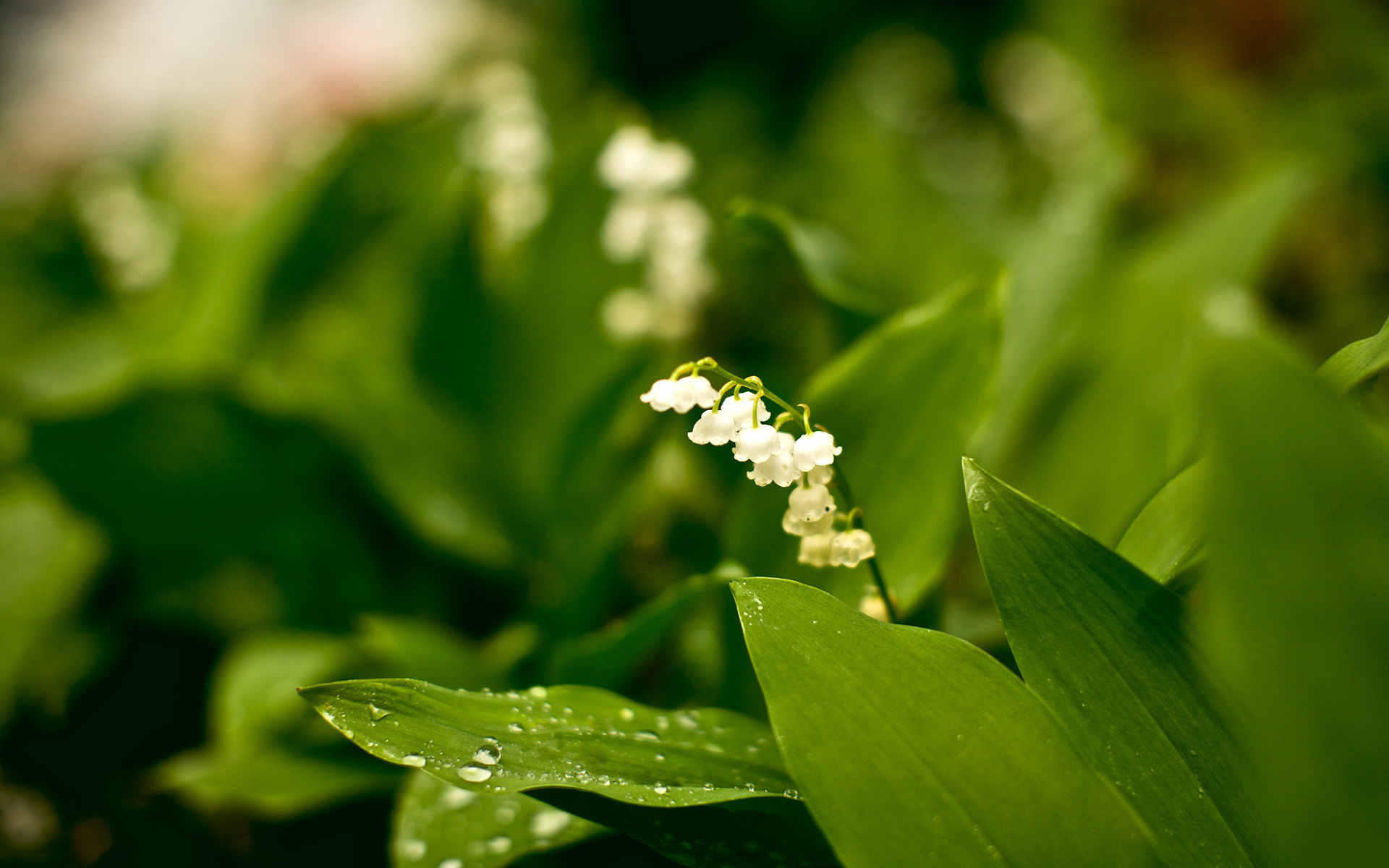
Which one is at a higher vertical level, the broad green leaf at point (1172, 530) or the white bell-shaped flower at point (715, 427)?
the white bell-shaped flower at point (715, 427)

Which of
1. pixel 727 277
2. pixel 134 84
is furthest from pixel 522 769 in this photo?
pixel 134 84

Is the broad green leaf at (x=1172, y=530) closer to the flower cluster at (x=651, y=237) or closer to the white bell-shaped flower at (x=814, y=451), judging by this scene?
the white bell-shaped flower at (x=814, y=451)

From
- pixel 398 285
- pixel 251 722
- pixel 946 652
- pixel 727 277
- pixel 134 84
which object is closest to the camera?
pixel 946 652

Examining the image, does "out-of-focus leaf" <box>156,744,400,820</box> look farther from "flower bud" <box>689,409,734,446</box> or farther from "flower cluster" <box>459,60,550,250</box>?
"flower cluster" <box>459,60,550,250</box>

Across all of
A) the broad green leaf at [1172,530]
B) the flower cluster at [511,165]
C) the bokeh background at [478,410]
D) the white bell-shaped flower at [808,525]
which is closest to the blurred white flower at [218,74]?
the bokeh background at [478,410]

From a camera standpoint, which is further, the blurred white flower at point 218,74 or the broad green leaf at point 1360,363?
the blurred white flower at point 218,74

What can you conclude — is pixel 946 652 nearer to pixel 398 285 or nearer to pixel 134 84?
pixel 398 285

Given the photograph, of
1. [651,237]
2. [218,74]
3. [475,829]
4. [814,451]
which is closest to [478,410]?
[651,237]

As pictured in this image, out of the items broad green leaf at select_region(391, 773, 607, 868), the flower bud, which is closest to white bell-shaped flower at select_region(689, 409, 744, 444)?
the flower bud
